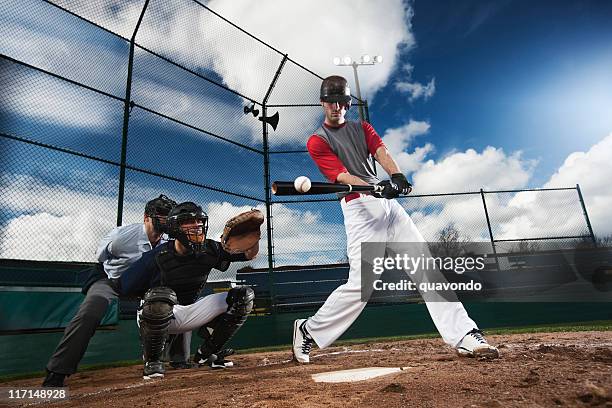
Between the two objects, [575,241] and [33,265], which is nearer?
[33,265]

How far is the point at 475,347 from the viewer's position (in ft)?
8.18

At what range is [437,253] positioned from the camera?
29.6 ft

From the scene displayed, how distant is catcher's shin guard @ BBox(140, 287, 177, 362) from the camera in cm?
298

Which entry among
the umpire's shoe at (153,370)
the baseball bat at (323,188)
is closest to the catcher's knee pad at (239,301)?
the umpire's shoe at (153,370)

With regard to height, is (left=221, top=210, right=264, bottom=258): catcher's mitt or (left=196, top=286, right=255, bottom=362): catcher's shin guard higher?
(left=221, top=210, right=264, bottom=258): catcher's mitt

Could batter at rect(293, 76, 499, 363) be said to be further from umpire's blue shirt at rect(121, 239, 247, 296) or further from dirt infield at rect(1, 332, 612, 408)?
umpire's blue shirt at rect(121, 239, 247, 296)

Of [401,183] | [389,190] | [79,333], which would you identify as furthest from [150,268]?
[401,183]

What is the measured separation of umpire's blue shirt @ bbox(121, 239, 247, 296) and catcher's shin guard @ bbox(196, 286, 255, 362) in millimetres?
370

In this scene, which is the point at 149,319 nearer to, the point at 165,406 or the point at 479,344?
the point at 165,406

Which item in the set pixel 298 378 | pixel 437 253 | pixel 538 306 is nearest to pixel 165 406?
pixel 298 378

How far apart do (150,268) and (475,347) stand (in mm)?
2676

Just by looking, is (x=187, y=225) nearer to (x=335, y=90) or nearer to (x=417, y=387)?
(x=335, y=90)

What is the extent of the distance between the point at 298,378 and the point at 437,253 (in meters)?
7.41

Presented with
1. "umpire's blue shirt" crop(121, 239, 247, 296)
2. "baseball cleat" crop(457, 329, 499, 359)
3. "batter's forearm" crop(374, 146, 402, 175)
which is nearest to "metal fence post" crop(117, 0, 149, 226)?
"umpire's blue shirt" crop(121, 239, 247, 296)
